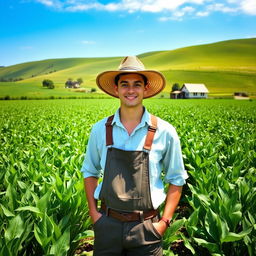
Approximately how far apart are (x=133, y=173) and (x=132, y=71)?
2.88ft

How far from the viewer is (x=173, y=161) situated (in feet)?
7.30

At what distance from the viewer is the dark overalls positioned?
2113 mm

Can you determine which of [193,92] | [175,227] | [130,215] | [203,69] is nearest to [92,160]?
[130,215]

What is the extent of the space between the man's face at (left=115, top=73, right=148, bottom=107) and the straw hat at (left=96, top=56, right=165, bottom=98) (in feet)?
0.25

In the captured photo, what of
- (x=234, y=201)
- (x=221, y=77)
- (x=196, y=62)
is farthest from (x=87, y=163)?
(x=196, y=62)

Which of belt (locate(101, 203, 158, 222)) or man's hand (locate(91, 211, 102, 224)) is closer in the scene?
belt (locate(101, 203, 158, 222))

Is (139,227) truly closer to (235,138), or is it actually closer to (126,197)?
(126,197)

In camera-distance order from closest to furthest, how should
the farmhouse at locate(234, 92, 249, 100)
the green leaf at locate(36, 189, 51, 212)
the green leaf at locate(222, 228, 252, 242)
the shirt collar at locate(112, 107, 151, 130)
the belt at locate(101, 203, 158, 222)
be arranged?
1. the belt at locate(101, 203, 158, 222)
2. the shirt collar at locate(112, 107, 151, 130)
3. the green leaf at locate(222, 228, 252, 242)
4. the green leaf at locate(36, 189, 51, 212)
5. the farmhouse at locate(234, 92, 249, 100)

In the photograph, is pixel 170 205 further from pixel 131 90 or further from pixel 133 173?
pixel 131 90

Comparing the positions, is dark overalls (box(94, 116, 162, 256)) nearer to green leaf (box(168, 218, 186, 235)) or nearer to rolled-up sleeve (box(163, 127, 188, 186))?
rolled-up sleeve (box(163, 127, 188, 186))

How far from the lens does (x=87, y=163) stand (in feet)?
8.05

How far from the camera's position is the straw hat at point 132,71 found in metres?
2.23

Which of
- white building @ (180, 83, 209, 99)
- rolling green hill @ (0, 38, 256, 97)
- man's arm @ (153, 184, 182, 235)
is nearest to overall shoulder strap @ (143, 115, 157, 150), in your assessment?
Answer: man's arm @ (153, 184, 182, 235)

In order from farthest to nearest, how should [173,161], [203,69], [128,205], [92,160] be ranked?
[203,69], [92,160], [173,161], [128,205]
